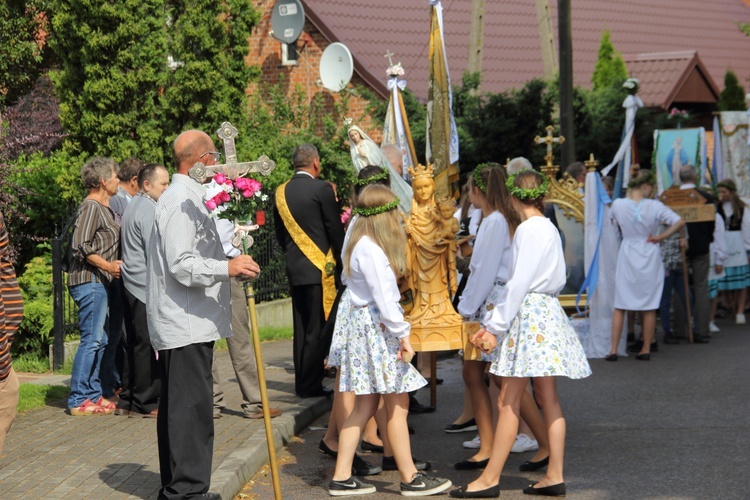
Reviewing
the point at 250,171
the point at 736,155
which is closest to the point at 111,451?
the point at 250,171

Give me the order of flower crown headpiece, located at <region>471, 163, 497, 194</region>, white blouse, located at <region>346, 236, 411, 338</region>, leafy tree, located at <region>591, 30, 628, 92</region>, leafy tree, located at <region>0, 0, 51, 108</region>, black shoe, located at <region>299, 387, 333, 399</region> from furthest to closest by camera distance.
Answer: leafy tree, located at <region>591, 30, 628, 92</region>, leafy tree, located at <region>0, 0, 51, 108</region>, black shoe, located at <region>299, 387, 333, 399</region>, flower crown headpiece, located at <region>471, 163, 497, 194</region>, white blouse, located at <region>346, 236, 411, 338</region>

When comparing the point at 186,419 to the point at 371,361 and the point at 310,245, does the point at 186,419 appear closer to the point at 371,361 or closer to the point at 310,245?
the point at 371,361

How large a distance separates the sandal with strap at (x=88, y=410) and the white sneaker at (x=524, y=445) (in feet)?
11.2

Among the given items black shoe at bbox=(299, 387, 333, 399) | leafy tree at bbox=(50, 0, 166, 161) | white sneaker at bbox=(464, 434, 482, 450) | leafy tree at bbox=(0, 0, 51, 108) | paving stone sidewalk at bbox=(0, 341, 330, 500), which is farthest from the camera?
leafy tree at bbox=(0, 0, 51, 108)

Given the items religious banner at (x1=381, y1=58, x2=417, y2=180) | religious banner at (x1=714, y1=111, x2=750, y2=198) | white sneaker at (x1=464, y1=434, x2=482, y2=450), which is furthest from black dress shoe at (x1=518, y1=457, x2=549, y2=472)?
religious banner at (x1=714, y1=111, x2=750, y2=198)

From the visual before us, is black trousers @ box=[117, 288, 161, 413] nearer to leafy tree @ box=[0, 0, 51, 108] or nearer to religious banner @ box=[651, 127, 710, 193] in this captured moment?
religious banner @ box=[651, 127, 710, 193]

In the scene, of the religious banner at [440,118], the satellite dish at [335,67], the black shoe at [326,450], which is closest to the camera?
the black shoe at [326,450]

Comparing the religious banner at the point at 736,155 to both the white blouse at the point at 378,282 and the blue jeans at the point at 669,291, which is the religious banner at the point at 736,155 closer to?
the blue jeans at the point at 669,291

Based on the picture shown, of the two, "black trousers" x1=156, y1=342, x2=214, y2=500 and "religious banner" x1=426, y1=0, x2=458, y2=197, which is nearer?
"black trousers" x1=156, y1=342, x2=214, y2=500

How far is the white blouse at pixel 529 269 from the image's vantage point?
6.85 metres

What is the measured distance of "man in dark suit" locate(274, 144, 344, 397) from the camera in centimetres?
985

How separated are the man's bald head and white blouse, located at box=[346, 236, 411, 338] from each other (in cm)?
115

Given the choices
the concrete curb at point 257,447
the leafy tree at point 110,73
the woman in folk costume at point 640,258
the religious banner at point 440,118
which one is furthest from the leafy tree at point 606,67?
the concrete curb at point 257,447

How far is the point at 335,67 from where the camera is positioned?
2200 centimetres
